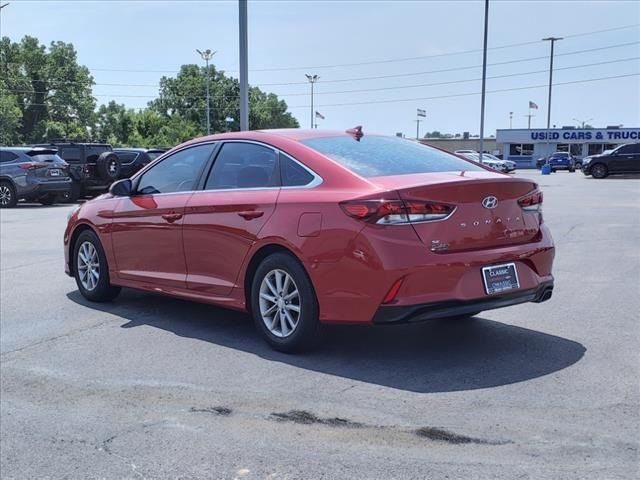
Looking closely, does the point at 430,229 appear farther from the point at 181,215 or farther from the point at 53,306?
the point at 53,306

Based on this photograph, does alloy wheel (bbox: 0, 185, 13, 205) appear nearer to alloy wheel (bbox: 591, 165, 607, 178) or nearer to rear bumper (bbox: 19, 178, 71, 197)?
rear bumper (bbox: 19, 178, 71, 197)

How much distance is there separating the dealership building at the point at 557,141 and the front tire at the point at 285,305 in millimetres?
69579

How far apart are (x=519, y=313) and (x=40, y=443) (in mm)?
4225

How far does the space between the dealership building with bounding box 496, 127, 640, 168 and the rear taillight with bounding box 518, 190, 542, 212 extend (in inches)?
2710

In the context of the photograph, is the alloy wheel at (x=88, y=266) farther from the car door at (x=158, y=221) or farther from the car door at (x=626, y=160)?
the car door at (x=626, y=160)

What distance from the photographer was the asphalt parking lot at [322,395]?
3588mm

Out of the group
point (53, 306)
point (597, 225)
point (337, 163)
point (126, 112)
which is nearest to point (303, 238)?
point (337, 163)

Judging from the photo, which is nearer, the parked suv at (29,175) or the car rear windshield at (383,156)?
the car rear windshield at (383,156)

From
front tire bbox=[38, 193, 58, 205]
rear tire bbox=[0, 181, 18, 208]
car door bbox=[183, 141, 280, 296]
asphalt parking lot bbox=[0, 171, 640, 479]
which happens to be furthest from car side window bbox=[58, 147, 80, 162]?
car door bbox=[183, 141, 280, 296]

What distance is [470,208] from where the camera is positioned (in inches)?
189

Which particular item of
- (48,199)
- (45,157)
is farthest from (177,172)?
(48,199)

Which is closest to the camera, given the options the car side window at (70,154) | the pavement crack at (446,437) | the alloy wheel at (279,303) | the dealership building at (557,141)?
the pavement crack at (446,437)

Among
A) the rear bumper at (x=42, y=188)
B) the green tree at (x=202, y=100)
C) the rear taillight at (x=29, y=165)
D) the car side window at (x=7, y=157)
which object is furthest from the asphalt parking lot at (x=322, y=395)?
the green tree at (x=202, y=100)

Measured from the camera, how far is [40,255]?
1072 centimetres
